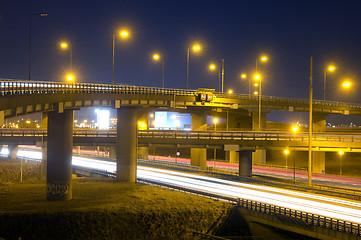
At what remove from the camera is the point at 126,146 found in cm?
4441

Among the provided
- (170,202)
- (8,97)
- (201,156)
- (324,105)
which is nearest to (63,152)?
(8,97)

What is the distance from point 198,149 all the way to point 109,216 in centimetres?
3937

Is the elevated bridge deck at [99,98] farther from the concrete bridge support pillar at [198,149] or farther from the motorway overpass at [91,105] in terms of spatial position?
the concrete bridge support pillar at [198,149]

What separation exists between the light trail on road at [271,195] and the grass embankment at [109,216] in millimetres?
3395

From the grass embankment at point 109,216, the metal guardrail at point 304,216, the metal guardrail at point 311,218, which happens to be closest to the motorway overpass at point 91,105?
the grass embankment at point 109,216

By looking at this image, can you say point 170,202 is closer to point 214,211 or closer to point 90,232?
point 214,211

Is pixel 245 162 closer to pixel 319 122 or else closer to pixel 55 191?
pixel 55 191

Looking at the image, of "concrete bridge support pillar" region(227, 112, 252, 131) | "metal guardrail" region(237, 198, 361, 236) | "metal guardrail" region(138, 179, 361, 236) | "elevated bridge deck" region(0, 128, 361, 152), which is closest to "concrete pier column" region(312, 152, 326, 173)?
"concrete bridge support pillar" region(227, 112, 252, 131)

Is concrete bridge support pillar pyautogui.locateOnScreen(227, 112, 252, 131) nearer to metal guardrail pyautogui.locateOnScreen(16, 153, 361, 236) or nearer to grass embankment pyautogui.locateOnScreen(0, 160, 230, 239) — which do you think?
grass embankment pyautogui.locateOnScreen(0, 160, 230, 239)

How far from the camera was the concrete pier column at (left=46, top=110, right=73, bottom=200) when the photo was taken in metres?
32.6

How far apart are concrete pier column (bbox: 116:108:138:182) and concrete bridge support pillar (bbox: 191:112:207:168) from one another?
23.1m

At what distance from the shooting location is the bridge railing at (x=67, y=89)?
27312mm

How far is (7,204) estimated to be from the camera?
31062mm

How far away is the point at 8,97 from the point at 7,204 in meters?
10.7
